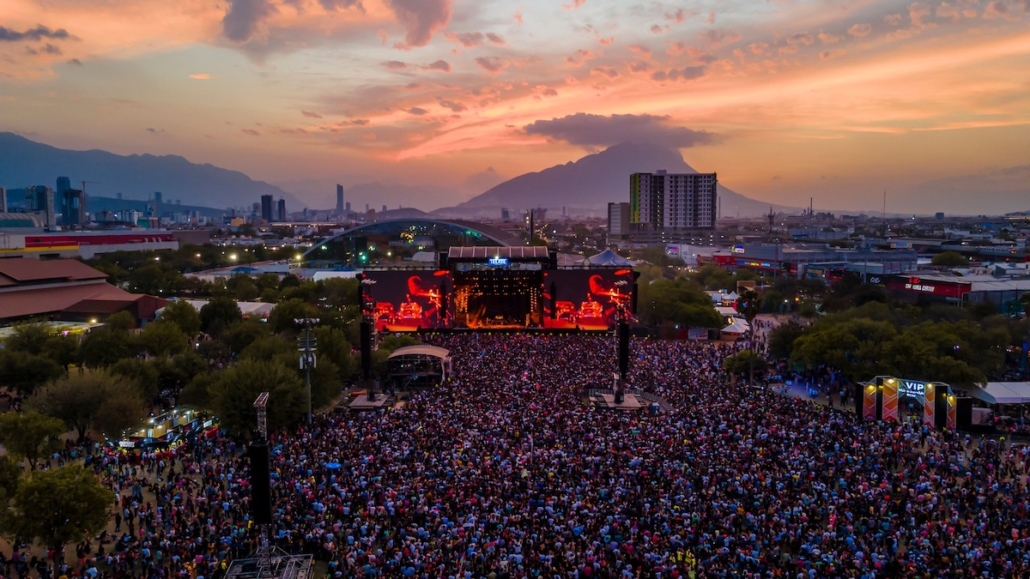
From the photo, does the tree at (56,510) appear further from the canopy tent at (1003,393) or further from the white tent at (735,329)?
the white tent at (735,329)

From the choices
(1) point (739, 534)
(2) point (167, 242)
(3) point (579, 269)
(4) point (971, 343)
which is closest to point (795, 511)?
(1) point (739, 534)

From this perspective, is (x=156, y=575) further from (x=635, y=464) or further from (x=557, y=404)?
(x=557, y=404)

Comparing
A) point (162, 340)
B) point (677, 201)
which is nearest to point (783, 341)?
point (162, 340)

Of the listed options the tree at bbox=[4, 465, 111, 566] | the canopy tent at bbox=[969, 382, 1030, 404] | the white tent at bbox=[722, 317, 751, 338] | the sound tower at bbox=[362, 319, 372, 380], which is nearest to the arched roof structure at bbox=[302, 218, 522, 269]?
the white tent at bbox=[722, 317, 751, 338]

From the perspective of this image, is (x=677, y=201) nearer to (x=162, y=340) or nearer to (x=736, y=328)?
(x=736, y=328)

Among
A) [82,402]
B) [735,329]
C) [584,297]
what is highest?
[584,297]
